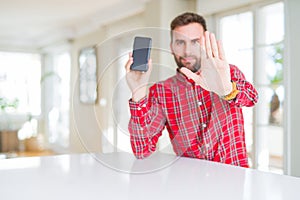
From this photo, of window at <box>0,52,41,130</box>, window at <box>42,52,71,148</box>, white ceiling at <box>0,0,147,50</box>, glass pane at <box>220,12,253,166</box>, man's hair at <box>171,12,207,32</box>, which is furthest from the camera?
window at <box>0,52,41,130</box>

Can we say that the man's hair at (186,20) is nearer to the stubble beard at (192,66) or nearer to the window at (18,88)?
the stubble beard at (192,66)

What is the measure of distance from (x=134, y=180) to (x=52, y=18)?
496 cm

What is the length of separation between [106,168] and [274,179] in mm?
440

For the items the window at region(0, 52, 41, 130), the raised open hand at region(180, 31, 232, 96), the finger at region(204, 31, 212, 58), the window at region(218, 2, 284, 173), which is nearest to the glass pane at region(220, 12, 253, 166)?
the window at region(218, 2, 284, 173)

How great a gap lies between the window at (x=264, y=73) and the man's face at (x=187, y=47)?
199 cm

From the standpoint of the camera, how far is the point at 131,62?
0.97 metres

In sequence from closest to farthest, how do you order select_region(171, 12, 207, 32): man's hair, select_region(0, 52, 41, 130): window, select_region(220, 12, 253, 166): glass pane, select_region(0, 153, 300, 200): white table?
select_region(0, 153, 300, 200): white table → select_region(171, 12, 207, 32): man's hair → select_region(220, 12, 253, 166): glass pane → select_region(0, 52, 41, 130): window

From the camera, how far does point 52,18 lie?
5.40 m

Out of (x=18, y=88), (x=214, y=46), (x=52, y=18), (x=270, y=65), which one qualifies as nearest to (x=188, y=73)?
(x=214, y=46)

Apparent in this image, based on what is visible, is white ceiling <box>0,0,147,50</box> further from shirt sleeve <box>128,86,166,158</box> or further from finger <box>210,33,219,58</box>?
finger <box>210,33,219,58</box>

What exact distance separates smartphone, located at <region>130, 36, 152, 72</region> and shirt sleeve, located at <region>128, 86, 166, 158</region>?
0.44 feet

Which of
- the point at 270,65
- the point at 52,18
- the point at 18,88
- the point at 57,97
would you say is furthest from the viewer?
the point at 18,88

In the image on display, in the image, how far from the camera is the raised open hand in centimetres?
90

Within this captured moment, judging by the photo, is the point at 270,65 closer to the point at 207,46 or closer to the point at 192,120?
the point at 192,120
